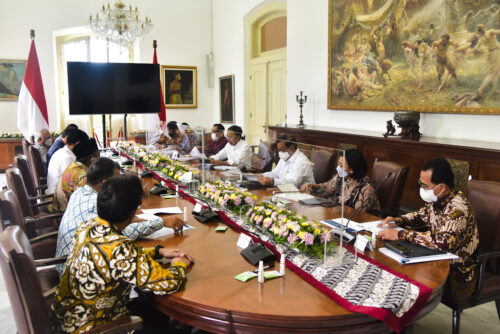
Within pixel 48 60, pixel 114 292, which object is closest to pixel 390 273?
pixel 114 292

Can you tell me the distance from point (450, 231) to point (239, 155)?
2.03 m

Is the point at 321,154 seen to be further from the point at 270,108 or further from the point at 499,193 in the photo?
the point at 270,108

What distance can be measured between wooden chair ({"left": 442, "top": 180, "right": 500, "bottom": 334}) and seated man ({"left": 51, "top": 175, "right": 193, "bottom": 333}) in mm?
1503

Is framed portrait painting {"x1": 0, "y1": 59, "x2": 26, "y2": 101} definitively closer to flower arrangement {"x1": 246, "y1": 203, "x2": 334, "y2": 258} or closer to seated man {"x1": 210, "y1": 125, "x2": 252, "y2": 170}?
seated man {"x1": 210, "y1": 125, "x2": 252, "y2": 170}

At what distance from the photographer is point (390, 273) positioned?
1.74 metres

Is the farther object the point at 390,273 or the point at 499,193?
the point at 499,193

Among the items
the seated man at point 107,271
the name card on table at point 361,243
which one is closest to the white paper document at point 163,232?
the seated man at point 107,271

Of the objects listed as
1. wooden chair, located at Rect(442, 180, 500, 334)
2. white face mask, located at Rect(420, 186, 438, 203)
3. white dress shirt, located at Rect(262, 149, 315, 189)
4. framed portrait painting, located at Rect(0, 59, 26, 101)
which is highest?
framed portrait painting, located at Rect(0, 59, 26, 101)

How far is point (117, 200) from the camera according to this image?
167cm

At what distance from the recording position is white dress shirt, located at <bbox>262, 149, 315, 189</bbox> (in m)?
2.57

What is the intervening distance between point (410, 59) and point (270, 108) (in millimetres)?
4003

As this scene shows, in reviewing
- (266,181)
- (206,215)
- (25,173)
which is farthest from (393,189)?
(25,173)

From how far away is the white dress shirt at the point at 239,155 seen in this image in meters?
3.51

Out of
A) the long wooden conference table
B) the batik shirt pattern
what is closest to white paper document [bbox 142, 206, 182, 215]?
the long wooden conference table
